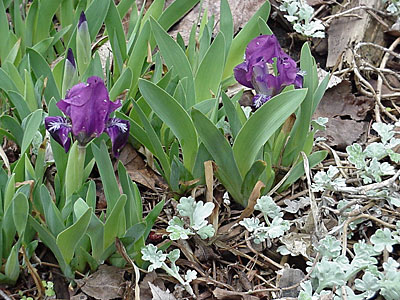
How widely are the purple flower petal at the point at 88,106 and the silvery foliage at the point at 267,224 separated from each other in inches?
18.0

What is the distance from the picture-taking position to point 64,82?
5.21 ft

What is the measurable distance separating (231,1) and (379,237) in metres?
1.26

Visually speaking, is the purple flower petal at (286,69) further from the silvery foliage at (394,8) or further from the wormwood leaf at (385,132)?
the silvery foliage at (394,8)

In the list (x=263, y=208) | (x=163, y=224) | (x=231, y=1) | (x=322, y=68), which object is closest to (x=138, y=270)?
(x=163, y=224)

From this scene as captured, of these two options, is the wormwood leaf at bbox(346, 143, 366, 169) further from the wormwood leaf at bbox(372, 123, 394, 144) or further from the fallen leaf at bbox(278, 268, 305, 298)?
the fallen leaf at bbox(278, 268, 305, 298)

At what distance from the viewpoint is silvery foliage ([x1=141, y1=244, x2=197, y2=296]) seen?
1.35 metres

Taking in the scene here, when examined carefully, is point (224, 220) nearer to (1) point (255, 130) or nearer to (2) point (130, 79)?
(1) point (255, 130)

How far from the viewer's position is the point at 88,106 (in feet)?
4.05

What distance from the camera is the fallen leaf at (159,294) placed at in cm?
133

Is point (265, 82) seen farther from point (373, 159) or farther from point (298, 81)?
point (373, 159)

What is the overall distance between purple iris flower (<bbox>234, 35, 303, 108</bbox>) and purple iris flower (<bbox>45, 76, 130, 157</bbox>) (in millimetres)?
367

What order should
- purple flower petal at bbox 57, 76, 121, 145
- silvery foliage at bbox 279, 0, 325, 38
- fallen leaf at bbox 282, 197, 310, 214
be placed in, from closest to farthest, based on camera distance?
purple flower petal at bbox 57, 76, 121, 145, fallen leaf at bbox 282, 197, 310, 214, silvery foliage at bbox 279, 0, 325, 38

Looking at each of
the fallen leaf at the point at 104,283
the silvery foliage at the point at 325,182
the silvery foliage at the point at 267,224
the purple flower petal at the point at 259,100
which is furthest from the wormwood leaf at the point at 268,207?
the fallen leaf at the point at 104,283

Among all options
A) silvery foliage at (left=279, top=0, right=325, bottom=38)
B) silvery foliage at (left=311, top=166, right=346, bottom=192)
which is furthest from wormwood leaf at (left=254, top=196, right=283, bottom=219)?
silvery foliage at (left=279, top=0, right=325, bottom=38)
